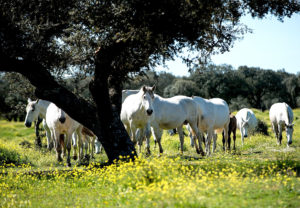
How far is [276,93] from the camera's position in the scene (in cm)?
7981

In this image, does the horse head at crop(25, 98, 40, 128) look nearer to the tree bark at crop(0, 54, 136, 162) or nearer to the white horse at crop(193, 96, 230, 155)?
the tree bark at crop(0, 54, 136, 162)

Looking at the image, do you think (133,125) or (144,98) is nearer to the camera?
(144,98)

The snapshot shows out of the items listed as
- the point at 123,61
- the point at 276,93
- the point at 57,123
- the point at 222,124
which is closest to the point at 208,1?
the point at 123,61

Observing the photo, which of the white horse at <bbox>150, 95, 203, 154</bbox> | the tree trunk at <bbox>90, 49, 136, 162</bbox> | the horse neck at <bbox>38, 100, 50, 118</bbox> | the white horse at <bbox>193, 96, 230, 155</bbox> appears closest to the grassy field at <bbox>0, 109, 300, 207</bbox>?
the tree trunk at <bbox>90, 49, 136, 162</bbox>

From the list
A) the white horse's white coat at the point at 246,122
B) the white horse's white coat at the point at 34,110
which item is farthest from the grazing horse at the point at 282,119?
the white horse's white coat at the point at 34,110

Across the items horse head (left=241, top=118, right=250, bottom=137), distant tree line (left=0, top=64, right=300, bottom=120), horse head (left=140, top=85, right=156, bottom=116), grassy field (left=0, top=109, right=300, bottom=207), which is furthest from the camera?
distant tree line (left=0, top=64, right=300, bottom=120)

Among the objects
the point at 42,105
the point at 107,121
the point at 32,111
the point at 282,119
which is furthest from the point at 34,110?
the point at 282,119

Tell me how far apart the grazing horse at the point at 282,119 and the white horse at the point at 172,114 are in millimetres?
5530

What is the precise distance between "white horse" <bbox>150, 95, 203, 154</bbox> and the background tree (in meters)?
2.98

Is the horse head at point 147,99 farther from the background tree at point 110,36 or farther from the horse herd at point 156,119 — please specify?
the background tree at point 110,36

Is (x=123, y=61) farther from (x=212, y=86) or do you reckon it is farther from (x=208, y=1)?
(x=212, y=86)

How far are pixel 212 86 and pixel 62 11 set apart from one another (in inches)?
2587

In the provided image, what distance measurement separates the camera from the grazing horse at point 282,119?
62.9ft

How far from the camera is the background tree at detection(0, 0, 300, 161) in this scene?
10.5m
